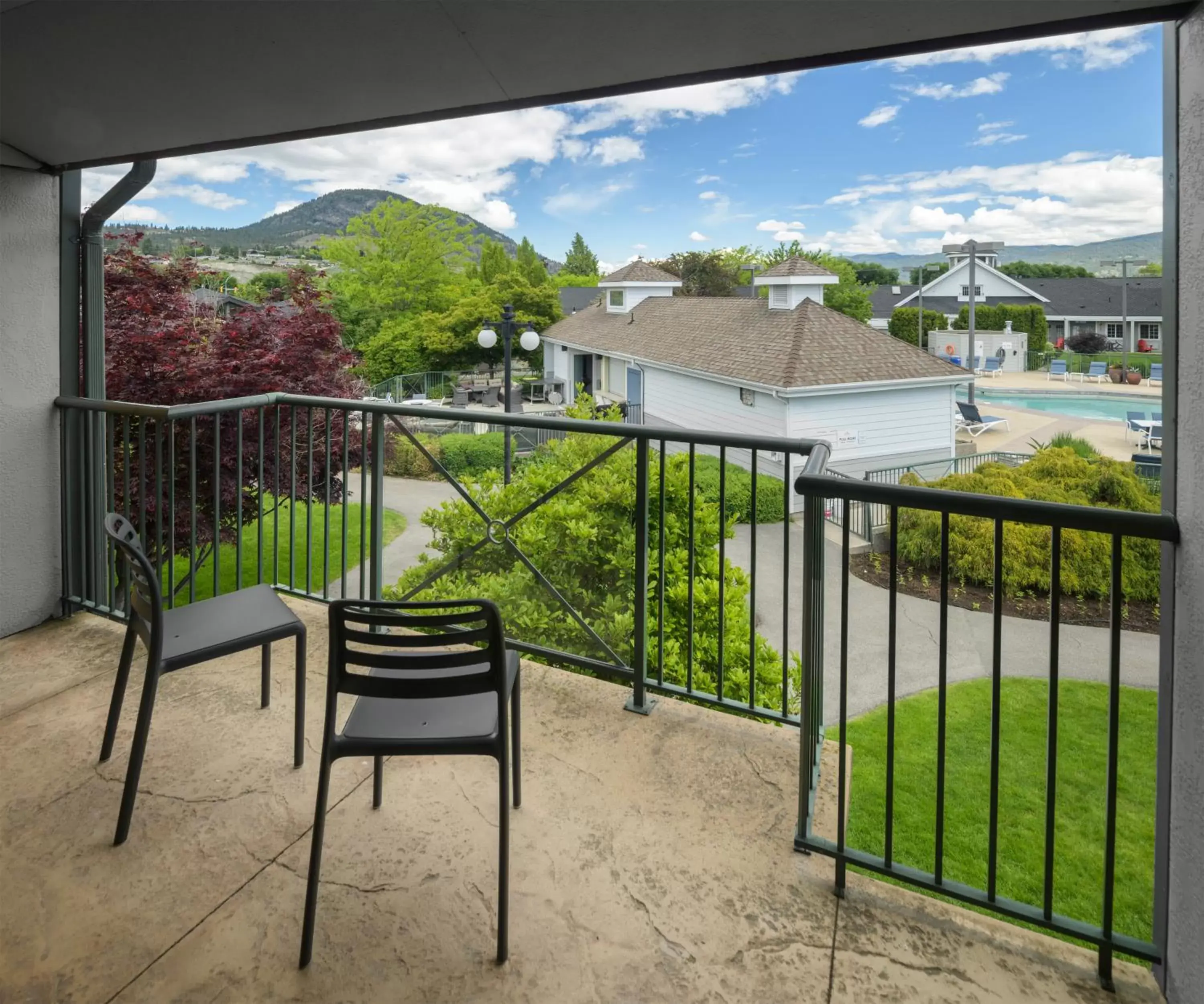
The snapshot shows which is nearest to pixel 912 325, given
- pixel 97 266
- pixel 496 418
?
pixel 496 418

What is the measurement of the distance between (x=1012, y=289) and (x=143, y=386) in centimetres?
844

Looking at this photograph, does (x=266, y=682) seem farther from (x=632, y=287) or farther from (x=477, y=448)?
(x=632, y=287)

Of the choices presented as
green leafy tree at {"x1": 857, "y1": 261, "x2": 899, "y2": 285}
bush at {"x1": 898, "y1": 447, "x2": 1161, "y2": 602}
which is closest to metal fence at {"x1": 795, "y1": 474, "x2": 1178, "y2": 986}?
bush at {"x1": 898, "y1": 447, "x2": 1161, "y2": 602}

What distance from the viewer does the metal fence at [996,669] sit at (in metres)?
1.35

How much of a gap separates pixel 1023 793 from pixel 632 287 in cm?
1986

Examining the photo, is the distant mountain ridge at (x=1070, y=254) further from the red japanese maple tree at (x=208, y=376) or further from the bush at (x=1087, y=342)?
A: the red japanese maple tree at (x=208, y=376)

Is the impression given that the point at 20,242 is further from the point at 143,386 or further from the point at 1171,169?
the point at 1171,169

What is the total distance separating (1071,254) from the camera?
709 centimetres

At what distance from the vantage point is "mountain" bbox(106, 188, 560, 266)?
6109 millimetres

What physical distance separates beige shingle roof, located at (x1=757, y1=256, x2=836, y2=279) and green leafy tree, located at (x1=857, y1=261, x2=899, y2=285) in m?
0.54

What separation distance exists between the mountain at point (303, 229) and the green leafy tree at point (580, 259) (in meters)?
1.39

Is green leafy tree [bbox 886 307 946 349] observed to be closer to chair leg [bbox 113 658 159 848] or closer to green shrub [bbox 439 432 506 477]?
green shrub [bbox 439 432 506 477]

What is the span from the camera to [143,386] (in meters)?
4.99

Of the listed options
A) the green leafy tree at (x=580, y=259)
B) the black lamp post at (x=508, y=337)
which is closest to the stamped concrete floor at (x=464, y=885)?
the black lamp post at (x=508, y=337)
